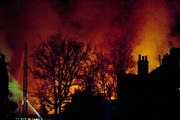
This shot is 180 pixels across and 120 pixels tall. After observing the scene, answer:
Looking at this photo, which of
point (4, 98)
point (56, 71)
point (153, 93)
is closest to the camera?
point (4, 98)

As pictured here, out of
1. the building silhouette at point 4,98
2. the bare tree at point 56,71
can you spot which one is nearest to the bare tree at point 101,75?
the bare tree at point 56,71

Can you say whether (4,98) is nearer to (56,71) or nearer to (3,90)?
(3,90)

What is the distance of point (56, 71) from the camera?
50.6 metres

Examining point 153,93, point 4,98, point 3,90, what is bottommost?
point 4,98

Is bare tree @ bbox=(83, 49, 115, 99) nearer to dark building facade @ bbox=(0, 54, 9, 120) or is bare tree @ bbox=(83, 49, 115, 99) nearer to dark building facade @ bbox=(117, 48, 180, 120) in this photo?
dark building facade @ bbox=(117, 48, 180, 120)

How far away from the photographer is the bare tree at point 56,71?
50250 mm

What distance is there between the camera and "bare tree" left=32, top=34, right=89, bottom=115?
165ft

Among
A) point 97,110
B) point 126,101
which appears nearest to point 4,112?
point 126,101

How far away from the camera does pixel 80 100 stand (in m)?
50.9

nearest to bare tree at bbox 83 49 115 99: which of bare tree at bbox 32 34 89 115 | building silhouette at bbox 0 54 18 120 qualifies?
bare tree at bbox 32 34 89 115

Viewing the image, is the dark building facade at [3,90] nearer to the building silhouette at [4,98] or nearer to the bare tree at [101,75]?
the building silhouette at [4,98]

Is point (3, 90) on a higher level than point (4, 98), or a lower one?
higher

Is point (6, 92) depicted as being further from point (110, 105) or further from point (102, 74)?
point (102, 74)

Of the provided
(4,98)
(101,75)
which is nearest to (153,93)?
(4,98)
